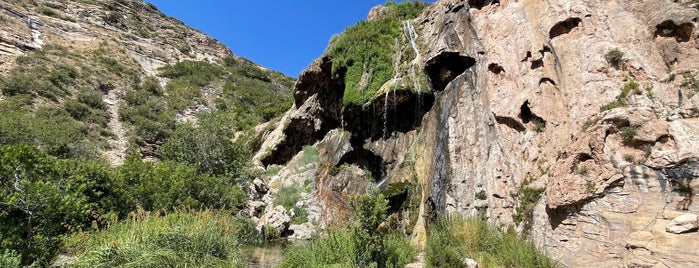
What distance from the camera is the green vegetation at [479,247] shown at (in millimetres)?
8031

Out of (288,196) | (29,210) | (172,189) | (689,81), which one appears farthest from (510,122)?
(172,189)

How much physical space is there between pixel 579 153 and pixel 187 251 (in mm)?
8709

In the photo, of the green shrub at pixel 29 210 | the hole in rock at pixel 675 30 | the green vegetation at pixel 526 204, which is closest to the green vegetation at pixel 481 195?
the green vegetation at pixel 526 204

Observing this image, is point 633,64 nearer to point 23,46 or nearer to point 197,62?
point 23,46

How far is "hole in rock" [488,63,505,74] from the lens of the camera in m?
13.0

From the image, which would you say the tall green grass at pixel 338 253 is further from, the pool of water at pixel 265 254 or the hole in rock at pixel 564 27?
the hole in rock at pixel 564 27

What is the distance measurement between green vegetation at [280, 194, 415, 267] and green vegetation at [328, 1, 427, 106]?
11.0 m

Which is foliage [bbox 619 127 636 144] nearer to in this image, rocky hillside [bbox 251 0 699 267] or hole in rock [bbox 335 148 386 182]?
rocky hillside [bbox 251 0 699 267]

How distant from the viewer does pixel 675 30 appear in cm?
1036

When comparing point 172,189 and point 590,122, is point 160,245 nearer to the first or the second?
point 172,189

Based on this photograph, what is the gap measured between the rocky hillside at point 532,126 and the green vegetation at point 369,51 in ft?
0.31

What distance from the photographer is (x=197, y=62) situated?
52812 mm

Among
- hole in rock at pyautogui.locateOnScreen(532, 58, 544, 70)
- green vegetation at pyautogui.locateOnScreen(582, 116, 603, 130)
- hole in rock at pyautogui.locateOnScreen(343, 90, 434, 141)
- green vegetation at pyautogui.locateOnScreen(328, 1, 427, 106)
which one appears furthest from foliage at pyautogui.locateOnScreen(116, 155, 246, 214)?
hole in rock at pyautogui.locateOnScreen(532, 58, 544, 70)

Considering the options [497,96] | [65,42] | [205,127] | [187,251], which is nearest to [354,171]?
[497,96]
